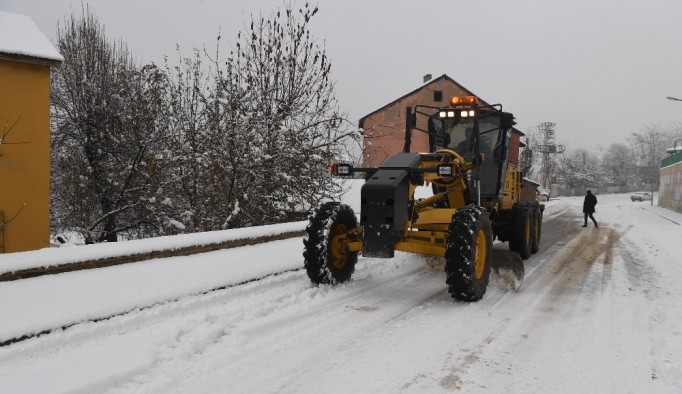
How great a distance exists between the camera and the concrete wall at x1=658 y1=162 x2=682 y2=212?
31.3 metres

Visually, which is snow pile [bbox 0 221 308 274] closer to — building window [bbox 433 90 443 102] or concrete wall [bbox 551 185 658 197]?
building window [bbox 433 90 443 102]

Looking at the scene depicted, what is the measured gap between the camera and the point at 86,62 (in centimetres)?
1517

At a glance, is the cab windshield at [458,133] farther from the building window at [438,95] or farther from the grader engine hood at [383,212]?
the building window at [438,95]

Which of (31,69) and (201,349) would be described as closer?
(201,349)

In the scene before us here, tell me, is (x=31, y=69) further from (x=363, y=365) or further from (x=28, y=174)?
(x=363, y=365)

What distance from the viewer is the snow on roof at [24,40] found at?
375 inches

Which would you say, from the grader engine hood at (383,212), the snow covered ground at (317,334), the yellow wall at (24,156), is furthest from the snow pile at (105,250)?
the yellow wall at (24,156)

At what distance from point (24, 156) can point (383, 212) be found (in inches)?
316

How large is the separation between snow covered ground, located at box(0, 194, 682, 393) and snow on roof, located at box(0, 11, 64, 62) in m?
5.97

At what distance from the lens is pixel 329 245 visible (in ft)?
20.2

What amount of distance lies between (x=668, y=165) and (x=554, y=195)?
95.9ft

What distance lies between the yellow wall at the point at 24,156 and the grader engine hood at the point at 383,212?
7.66m

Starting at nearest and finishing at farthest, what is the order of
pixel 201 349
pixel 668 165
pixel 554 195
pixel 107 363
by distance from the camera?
pixel 107 363
pixel 201 349
pixel 668 165
pixel 554 195

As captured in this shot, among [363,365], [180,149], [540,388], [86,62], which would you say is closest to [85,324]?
[363,365]
